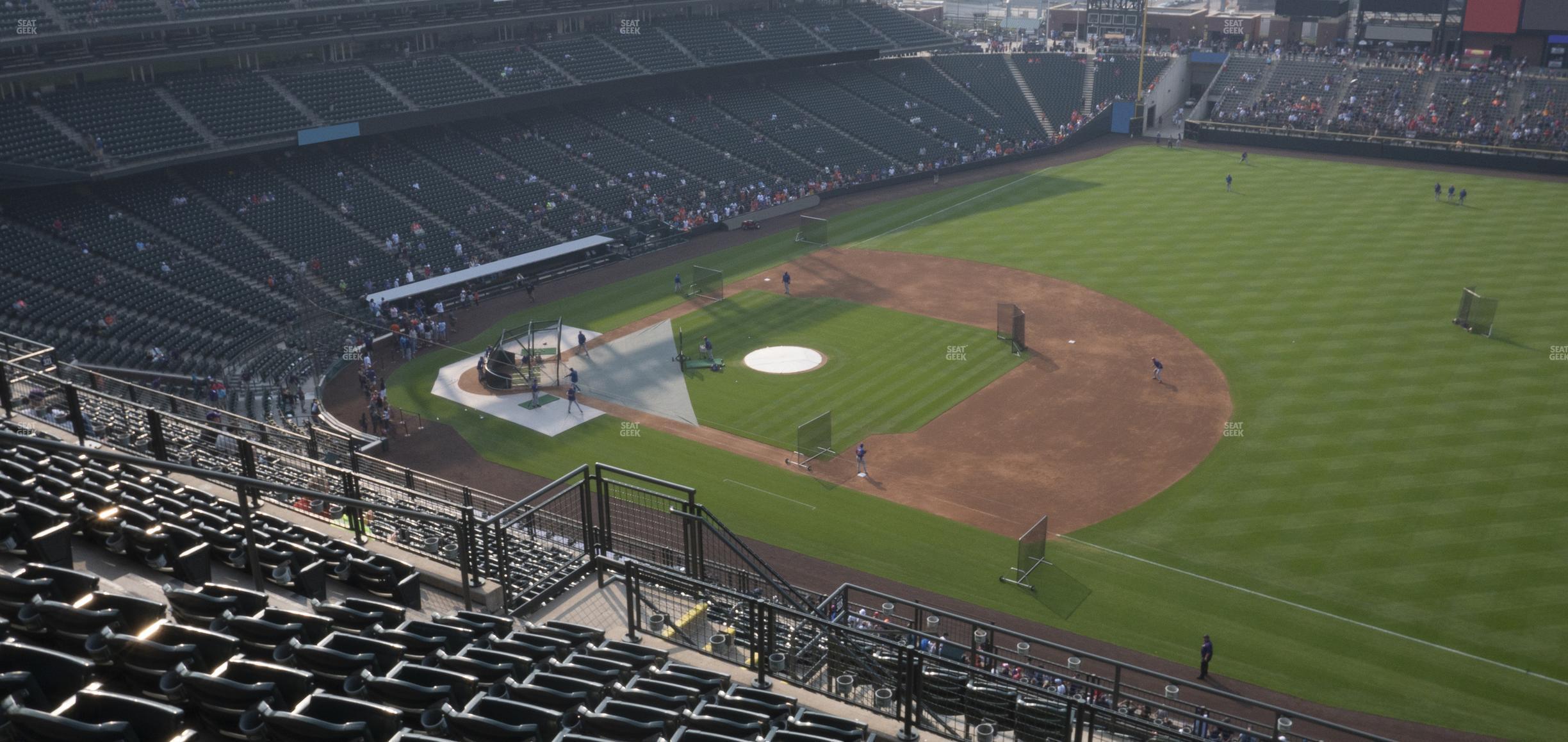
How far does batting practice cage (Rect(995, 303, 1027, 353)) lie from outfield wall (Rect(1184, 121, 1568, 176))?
38383 millimetres

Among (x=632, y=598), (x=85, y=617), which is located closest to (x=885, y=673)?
(x=632, y=598)

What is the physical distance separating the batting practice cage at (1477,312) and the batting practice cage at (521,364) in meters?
33.7

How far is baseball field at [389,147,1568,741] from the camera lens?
26453 millimetres

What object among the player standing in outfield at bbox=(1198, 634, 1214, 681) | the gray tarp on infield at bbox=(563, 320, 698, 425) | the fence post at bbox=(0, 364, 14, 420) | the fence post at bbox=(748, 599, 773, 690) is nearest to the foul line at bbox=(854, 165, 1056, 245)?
the gray tarp on infield at bbox=(563, 320, 698, 425)

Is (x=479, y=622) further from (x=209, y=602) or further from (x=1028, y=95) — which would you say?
(x=1028, y=95)

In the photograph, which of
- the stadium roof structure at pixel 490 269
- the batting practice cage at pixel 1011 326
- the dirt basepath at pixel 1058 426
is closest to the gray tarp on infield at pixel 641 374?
the dirt basepath at pixel 1058 426

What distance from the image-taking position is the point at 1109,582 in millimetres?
28359

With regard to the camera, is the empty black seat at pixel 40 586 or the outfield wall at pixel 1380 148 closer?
the empty black seat at pixel 40 586

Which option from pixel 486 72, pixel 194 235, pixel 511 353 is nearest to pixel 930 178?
pixel 486 72

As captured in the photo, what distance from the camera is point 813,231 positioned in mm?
57250

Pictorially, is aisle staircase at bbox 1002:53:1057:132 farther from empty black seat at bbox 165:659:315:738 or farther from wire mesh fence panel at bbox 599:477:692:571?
empty black seat at bbox 165:659:315:738

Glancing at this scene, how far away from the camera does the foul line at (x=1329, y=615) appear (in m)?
24.4

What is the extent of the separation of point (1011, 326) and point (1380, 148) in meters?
39.9

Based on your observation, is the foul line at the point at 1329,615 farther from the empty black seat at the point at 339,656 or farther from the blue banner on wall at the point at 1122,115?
the blue banner on wall at the point at 1122,115
